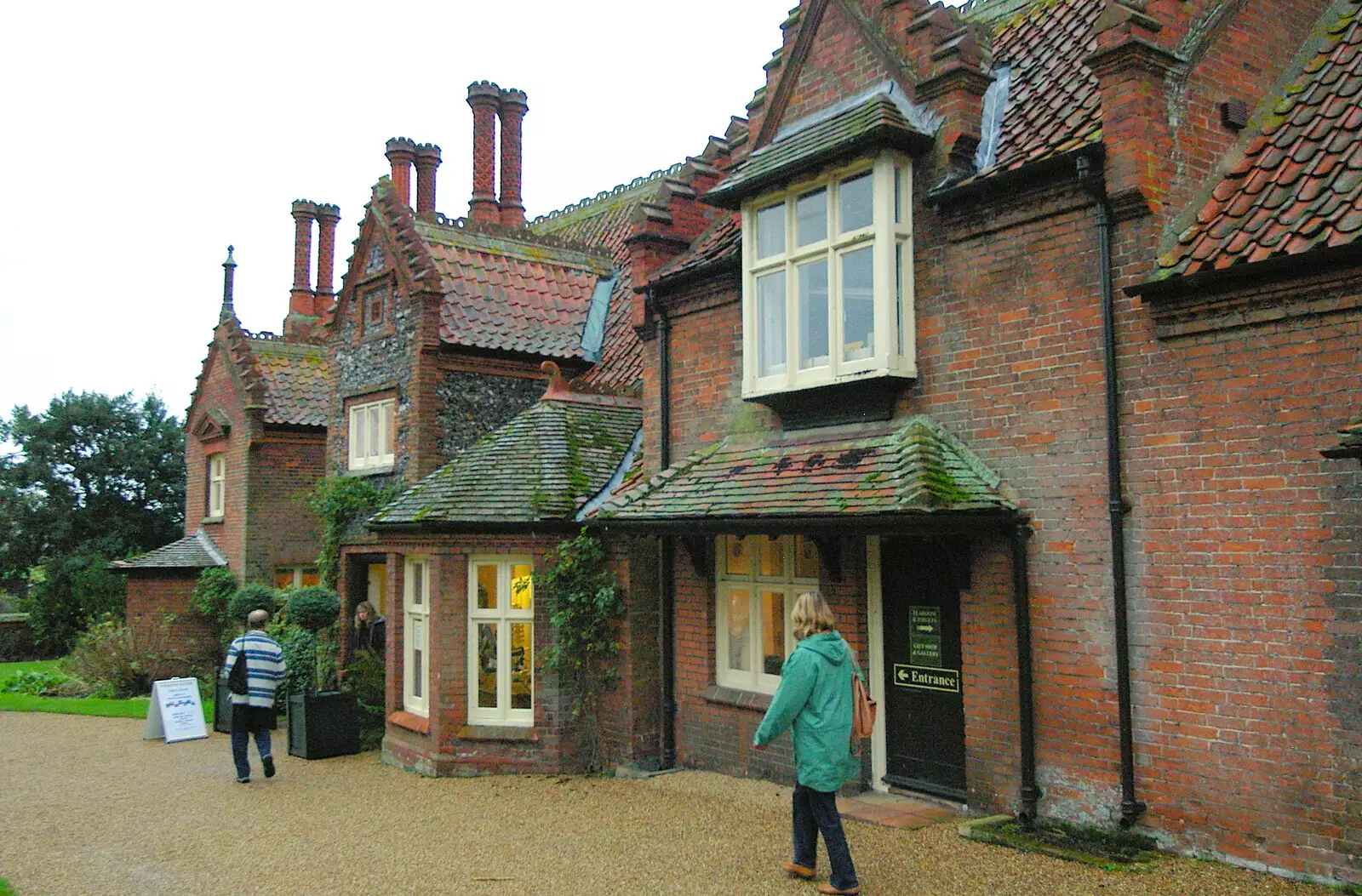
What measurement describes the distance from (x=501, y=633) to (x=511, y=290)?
7.01 m

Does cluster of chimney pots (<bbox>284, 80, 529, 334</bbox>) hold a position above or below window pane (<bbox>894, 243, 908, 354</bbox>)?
above

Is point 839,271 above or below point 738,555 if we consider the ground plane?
above

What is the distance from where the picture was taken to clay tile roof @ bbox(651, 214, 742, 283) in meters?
11.7

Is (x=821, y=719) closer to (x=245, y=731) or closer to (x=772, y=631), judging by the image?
(x=772, y=631)

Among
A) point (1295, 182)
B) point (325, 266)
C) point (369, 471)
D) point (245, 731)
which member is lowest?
point (245, 731)

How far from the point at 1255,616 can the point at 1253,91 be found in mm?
4485

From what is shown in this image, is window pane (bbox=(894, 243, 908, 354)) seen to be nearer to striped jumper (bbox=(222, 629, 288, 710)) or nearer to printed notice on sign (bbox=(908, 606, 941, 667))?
printed notice on sign (bbox=(908, 606, 941, 667))

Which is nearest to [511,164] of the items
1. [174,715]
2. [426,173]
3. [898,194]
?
[426,173]

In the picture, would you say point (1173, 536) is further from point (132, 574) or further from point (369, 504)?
point (132, 574)

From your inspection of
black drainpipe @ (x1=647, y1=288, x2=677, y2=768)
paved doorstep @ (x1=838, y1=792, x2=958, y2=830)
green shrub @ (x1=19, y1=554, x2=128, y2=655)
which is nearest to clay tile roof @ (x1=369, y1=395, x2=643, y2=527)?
black drainpipe @ (x1=647, y1=288, x2=677, y2=768)

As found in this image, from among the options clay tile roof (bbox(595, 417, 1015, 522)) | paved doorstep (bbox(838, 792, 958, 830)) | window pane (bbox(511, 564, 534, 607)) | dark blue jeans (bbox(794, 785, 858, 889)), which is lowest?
paved doorstep (bbox(838, 792, 958, 830))

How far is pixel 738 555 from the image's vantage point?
11508 millimetres

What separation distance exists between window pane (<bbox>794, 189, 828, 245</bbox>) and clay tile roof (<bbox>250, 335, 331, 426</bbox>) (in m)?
15.1

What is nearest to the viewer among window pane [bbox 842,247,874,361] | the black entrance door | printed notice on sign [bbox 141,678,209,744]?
the black entrance door
